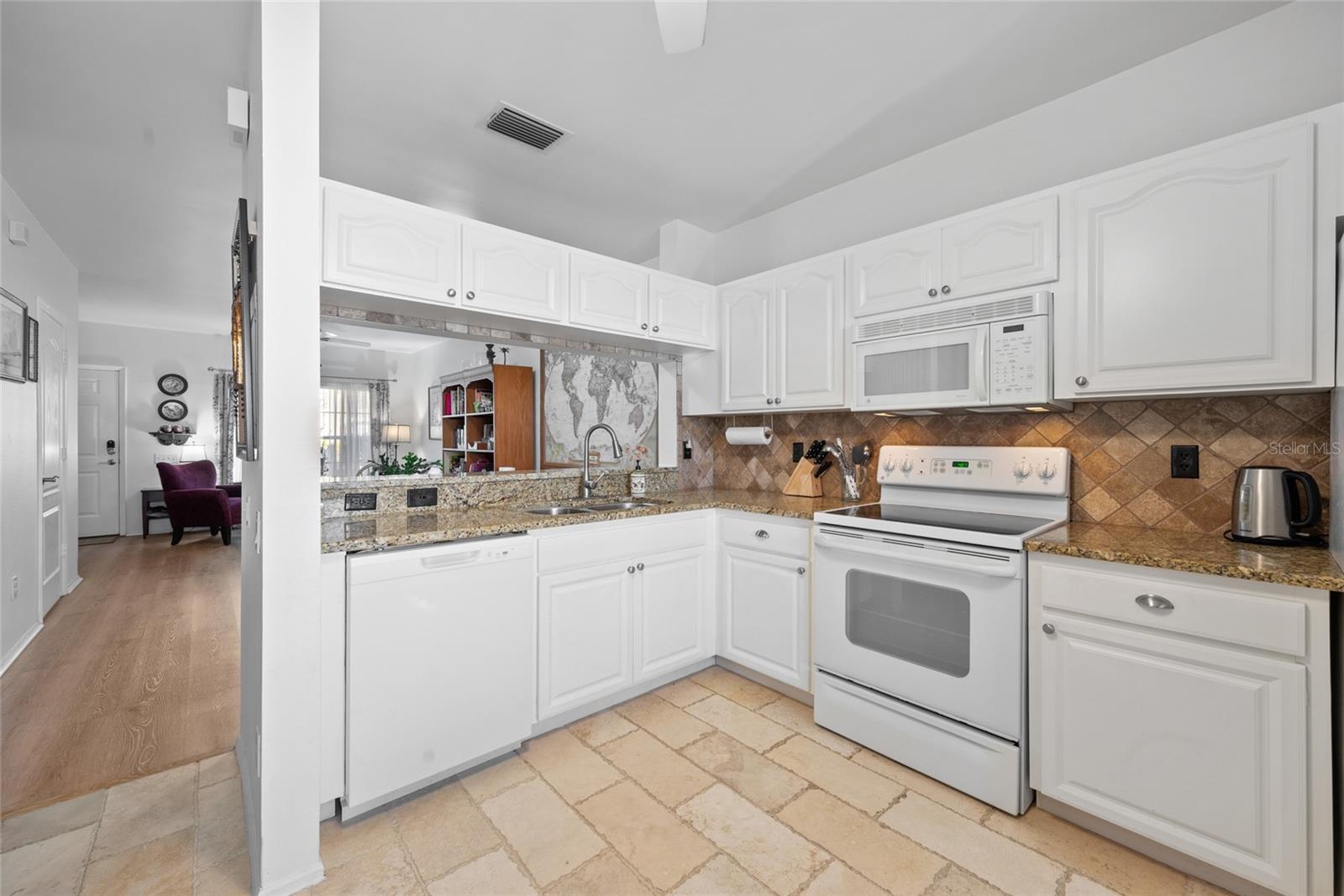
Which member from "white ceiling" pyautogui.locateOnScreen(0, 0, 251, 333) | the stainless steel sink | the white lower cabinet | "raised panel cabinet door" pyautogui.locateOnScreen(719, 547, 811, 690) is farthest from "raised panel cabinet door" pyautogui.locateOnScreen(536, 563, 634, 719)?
"white ceiling" pyautogui.locateOnScreen(0, 0, 251, 333)

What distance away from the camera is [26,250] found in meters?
3.38

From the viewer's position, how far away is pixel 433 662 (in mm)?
1898

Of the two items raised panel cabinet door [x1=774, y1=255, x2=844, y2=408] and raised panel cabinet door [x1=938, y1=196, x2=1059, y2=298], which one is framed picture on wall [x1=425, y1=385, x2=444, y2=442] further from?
raised panel cabinet door [x1=938, y1=196, x2=1059, y2=298]

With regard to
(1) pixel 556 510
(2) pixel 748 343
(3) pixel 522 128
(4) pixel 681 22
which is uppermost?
(3) pixel 522 128

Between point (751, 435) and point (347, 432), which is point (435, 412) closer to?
point (347, 432)

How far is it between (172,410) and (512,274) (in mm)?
7323

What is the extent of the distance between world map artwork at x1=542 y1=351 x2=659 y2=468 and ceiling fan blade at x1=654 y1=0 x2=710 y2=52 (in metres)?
2.04

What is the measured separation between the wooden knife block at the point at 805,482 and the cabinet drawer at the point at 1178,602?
1.29 m

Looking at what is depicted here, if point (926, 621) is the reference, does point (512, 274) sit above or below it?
above

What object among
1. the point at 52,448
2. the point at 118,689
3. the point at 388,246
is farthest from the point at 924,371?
the point at 52,448

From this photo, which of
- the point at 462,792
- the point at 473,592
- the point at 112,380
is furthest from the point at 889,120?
the point at 112,380

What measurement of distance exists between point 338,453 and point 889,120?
9.43 ft

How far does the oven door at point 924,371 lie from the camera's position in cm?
220

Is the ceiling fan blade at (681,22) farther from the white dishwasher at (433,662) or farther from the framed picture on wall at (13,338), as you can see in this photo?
the framed picture on wall at (13,338)
